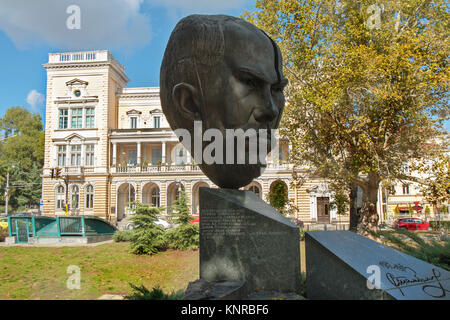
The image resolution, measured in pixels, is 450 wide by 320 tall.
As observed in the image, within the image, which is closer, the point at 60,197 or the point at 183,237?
the point at 183,237

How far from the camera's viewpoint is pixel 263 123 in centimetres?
498

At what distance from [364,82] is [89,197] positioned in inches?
1252

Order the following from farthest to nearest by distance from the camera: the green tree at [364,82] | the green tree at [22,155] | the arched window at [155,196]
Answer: the green tree at [22,155], the arched window at [155,196], the green tree at [364,82]

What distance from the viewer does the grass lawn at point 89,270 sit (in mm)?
7836

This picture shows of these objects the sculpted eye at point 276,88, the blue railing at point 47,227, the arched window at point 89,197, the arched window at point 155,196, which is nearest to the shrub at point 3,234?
the blue railing at point 47,227

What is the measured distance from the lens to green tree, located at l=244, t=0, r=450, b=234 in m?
12.0

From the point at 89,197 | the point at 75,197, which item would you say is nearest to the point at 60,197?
the point at 75,197

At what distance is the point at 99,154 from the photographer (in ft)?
120

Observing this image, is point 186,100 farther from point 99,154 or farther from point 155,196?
point 99,154

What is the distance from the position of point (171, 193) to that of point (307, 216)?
48.5 ft

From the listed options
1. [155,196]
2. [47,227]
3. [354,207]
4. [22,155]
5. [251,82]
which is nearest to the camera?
[251,82]

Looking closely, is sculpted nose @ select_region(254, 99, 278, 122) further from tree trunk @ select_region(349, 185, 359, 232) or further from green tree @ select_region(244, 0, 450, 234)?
tree trunk @ select_region(349, 185, 359, 232)

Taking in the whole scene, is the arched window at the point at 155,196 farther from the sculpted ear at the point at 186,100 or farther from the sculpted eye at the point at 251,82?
the sculpted eye at the point at 251,82
